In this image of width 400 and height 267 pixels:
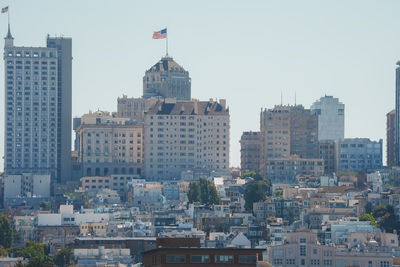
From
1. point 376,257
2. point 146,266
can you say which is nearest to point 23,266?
point 146,266

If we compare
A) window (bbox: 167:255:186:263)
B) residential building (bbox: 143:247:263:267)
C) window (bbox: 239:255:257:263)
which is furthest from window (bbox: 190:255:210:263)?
window (bbox: 239:255:257:263)

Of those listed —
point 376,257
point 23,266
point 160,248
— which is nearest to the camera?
point 160,248

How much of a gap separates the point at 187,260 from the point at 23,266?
42.3m

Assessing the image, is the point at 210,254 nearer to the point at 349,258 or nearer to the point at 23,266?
the point at 23,266

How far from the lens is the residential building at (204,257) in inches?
5246

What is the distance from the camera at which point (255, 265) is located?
439ft

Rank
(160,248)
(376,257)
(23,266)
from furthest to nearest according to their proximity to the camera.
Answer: (376,257)
(23,266)
(160,248)

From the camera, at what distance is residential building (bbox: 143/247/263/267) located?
133250mm

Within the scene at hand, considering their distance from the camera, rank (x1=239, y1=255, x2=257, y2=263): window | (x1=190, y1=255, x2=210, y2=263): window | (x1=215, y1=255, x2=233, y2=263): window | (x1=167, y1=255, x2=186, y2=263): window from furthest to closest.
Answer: (x1=239, y1=255, x2=257, y2=263): window → (x1=215, y1=255, x2=233, y2=263): window → (x1=190, y1=255, x2=210, y2=263): window → (x1=167, y1=255, x2=186, y2=263): window

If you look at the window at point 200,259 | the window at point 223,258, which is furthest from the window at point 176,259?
the window at point 223,258

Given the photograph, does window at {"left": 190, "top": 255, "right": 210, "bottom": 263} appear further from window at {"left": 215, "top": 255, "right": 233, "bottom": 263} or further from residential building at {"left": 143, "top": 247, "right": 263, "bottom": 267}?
window at {"left": 215, "top": 255, "right": 233, "bottom": 263}

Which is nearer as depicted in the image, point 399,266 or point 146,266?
point 146,266

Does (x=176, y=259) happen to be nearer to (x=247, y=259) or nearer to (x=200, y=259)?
(x=200, y=259)

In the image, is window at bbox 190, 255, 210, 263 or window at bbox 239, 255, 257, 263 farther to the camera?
window at bbox 239, 255, 257, 263
